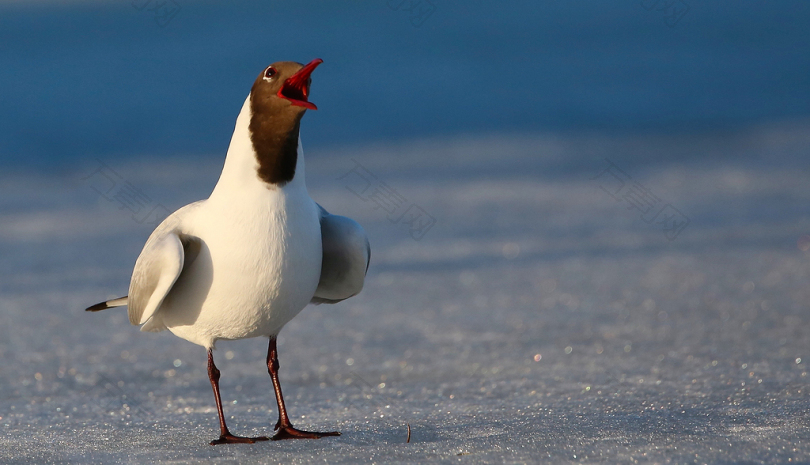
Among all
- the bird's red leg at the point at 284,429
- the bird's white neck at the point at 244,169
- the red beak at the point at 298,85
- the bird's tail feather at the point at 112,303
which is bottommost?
the bird's red leg at the point at 284,429

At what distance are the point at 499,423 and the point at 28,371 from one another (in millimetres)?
2275

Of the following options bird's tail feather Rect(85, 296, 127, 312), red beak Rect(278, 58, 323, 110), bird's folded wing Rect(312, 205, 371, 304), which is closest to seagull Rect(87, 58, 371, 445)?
red beak Rect(278, 58, 323, 110)

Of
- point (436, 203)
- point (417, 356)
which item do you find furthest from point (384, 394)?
point (436, 203)

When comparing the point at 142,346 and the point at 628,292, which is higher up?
the point at 628,292

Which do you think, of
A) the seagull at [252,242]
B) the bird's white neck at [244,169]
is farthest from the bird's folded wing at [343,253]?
the bird's white neck at [244,169]

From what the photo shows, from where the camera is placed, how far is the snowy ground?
3.12 metres

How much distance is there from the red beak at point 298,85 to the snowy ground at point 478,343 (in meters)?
1.15

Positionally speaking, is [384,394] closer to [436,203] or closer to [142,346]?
[142,346]

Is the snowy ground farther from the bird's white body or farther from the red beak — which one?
the red beak

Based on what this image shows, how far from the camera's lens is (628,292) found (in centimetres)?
546

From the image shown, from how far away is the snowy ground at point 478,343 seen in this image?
3123 millimetres

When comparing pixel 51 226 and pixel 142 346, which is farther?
pixel 51 226

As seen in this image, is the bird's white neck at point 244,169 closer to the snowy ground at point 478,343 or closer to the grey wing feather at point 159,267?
the grey wing feather at point 159,267

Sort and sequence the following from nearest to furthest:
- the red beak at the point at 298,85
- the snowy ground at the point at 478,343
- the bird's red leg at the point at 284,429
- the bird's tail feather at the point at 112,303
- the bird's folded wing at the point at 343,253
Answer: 1. the red beak at the point at 298,85
2. the snowy ground at the point at 478,343
3. the bird's red leg at the point at 284,429
4. the bird's folded wing at the point at 343,253
5. the bird's tail feather at the point at 112,303
